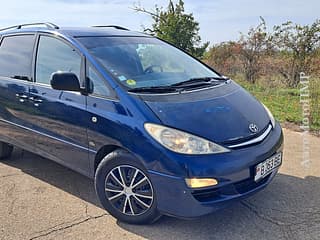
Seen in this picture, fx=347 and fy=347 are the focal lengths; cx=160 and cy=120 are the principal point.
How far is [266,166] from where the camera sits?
9.62ft

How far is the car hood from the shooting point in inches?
107

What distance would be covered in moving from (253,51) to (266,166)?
32.9 ft

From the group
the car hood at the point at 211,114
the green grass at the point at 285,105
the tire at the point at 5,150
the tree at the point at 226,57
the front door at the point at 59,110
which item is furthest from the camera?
the tree at the point at 226,57

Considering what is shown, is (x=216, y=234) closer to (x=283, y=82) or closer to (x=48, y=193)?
(x=48, y=193)

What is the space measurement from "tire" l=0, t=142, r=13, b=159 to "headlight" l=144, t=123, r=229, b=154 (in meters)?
2.73

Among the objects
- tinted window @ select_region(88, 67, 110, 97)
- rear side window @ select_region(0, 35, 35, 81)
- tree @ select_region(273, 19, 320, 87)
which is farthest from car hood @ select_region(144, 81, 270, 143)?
tree @ select_region(273, 19, 320, 87)

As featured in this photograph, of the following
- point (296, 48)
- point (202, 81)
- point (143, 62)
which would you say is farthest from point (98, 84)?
point (296, 48)

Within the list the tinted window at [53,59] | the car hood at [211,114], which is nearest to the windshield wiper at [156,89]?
the car hood at [211,114]

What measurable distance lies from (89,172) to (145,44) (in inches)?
61.5

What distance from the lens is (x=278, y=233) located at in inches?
109

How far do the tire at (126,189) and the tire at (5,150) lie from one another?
2.06 metres

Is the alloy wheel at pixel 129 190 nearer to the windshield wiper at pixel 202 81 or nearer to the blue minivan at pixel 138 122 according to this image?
the blue minivan at pixel 138 122

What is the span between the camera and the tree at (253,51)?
11891 mm

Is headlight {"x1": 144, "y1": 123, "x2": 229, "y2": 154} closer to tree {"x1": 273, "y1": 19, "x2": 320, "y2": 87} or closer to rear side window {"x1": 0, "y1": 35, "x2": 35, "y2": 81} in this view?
rear side window {"x1": 0, "y1": 35, "x2": 35, "y2": 81}
